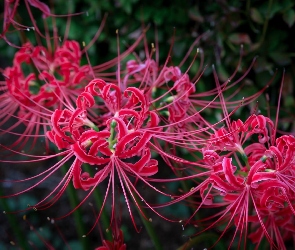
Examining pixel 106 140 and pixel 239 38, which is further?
pixel 239 38

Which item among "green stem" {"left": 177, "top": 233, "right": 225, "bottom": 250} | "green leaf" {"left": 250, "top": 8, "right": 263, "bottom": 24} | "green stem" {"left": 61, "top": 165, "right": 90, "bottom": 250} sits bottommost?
"green stem" {"left": 61, "top": 165, "right": 90, "bottom": 250}

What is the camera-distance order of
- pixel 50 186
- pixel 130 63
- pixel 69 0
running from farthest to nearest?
pixel 50 186
pixel 69 0
pixel 130 63

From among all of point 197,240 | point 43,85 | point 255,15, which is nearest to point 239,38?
point 255,15

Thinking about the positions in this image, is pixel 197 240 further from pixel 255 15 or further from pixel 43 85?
pixel 255 15

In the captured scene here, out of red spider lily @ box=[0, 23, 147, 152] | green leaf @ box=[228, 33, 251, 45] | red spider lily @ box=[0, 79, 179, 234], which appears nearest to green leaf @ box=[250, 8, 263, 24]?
green leaf @ box=[228, 33, 251, 45]

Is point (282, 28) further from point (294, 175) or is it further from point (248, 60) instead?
point (294, 175)

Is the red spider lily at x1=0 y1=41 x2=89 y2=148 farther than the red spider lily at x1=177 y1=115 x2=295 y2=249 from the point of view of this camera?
Yes

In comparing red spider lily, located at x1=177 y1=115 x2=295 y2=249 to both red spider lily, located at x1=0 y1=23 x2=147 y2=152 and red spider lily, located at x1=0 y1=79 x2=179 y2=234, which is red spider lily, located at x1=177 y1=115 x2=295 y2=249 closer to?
red spider lily, located at x1=0 y1=79 x2=179 y2=234

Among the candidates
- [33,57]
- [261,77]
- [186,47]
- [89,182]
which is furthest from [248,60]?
[89,182]
